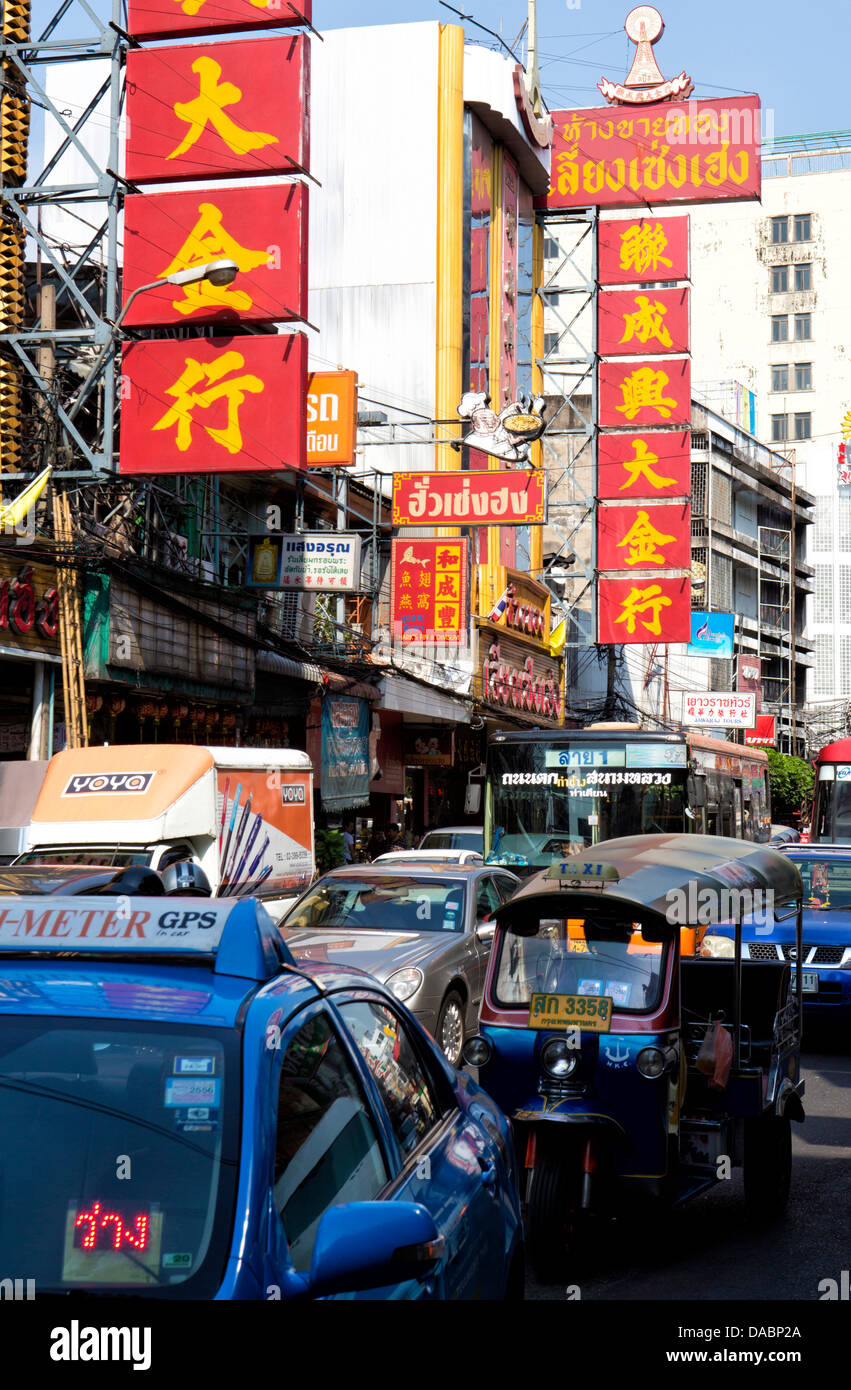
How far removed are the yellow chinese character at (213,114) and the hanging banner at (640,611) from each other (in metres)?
13.9

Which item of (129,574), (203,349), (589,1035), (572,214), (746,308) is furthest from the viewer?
(746,308)

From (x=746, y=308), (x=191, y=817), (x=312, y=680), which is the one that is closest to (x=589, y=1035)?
(x=191, y=817)

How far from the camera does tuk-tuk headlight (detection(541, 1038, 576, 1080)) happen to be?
6.44m

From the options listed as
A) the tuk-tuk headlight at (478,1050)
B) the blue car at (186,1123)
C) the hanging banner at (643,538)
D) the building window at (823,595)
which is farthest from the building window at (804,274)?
the blue car at (186,1123)

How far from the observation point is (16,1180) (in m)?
2.99

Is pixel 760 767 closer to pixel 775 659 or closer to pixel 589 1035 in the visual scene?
pixel 589 1035

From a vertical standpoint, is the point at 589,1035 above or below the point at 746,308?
below

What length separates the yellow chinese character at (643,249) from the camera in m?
29.2

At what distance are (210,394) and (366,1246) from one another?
14.6 metres

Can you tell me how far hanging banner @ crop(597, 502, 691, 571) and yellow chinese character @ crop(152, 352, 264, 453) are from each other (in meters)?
12.9

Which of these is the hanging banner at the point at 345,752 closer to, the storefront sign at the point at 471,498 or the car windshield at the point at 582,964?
the storefront sign at the point at 471,498

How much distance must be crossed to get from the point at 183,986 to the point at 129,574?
599 inches

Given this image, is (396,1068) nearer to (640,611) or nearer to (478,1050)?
(478,1050)

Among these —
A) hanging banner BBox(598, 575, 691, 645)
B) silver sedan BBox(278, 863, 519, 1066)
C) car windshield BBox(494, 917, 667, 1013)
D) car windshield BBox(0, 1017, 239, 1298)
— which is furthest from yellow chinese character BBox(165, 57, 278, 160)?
car windshield BBox(0, 1017, 239, 1298)
